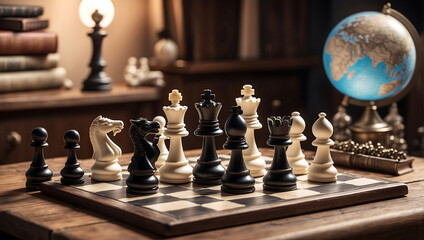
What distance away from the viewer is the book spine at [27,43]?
3.92 meters

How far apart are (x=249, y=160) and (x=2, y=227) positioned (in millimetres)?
778

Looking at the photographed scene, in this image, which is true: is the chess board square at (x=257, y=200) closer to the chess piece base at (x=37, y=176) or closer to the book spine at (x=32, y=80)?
the chess piece base at (x=37, y=176)

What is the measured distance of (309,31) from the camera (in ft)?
16.6

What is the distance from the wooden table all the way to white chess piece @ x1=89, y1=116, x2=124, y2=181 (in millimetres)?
173

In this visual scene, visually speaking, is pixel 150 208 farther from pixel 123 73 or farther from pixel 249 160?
pixel 123 73

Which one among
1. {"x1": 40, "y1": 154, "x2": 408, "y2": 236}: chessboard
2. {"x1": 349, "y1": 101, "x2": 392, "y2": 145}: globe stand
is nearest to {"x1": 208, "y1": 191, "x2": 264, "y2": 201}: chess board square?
{"x1": 40, "y1": 154, "x2": 408, "y2": 236}: chessboard

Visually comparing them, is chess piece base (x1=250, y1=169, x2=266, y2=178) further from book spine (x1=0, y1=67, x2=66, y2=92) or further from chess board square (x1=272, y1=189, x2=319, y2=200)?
book spine (x1=0, y1=67, x2=66, y2=92)

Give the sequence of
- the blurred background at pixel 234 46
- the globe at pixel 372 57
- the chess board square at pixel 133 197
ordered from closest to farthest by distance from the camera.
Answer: the chess board square at pixel 133 197 → the globe at pixel 372 57 → the blurred background at pixel 234 46

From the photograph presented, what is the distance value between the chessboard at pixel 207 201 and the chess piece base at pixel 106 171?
0.03m

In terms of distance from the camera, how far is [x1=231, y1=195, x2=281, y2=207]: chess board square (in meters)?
1.93

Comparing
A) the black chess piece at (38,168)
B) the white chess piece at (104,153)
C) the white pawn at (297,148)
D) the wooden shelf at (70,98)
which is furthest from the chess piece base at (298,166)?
the wooden shelf at (70,98)

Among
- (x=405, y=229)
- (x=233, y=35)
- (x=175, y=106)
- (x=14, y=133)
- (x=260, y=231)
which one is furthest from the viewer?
(x=233, y=35)

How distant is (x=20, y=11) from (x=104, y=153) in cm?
206

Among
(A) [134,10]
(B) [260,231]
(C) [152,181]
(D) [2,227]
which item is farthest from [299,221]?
(A) [134,10]
